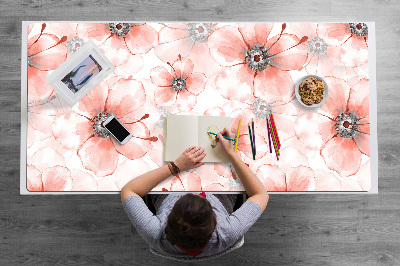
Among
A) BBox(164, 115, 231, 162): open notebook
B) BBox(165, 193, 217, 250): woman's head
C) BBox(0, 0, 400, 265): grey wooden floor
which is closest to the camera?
BBox(165, 193, 217, 250): woman's head

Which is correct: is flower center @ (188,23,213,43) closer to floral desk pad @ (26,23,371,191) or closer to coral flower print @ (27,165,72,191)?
floral desk pad @ (26,23,371,191)

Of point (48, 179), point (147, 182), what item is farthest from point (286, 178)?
point (48, 179)

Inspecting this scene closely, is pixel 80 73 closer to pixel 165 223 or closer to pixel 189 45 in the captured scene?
pixel 189 45

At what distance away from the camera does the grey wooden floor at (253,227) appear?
1769mm

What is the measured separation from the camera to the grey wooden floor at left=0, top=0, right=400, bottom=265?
1.77 meters

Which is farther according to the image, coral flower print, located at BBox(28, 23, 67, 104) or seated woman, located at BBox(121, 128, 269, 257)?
coral flower print, located at BBox(28, 23, 67, 104)

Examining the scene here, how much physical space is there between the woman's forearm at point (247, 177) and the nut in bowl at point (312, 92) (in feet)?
0.97

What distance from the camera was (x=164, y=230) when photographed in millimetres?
1049

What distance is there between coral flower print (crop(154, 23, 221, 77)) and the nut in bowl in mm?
298

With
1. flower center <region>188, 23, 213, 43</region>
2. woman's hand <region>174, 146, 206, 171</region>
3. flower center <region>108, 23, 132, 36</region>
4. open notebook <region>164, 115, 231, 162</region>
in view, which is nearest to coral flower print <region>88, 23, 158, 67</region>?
flower center <region>108, 23, 132, 36</region>

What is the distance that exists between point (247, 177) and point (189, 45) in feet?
1.64

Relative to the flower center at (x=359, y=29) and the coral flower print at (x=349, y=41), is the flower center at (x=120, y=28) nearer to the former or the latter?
the coral flower print at (x=349, y=41)

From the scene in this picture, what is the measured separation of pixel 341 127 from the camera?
119 cm

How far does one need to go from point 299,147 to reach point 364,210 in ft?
2.87
